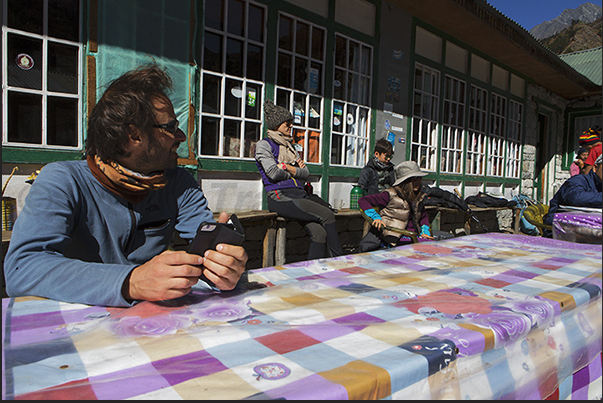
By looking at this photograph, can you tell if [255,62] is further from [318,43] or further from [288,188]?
[288,188]

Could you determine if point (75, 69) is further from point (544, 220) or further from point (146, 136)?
point (544, 220)

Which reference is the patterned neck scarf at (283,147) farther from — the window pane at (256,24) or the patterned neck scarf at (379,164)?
the patterned neck scarf at (379,164)

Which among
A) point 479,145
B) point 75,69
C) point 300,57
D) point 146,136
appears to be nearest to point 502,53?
point 479,145

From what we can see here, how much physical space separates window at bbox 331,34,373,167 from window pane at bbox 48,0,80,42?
3.33m

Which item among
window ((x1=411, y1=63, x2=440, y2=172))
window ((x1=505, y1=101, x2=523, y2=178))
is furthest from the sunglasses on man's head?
window ((x1=505, y1=101, x2=523, y2=178))

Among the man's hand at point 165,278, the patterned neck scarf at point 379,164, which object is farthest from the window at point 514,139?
the man's hand at point 165,278

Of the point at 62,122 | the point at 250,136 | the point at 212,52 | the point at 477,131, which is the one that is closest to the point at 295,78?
the point at 250,136

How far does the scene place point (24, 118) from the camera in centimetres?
319

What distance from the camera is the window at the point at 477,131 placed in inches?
348

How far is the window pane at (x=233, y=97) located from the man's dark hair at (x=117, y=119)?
3.18m

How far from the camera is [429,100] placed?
7.50 metres

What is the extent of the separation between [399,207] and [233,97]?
91.1 inches

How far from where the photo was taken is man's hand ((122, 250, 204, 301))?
100 cm

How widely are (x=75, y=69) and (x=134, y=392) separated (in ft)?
11.7
